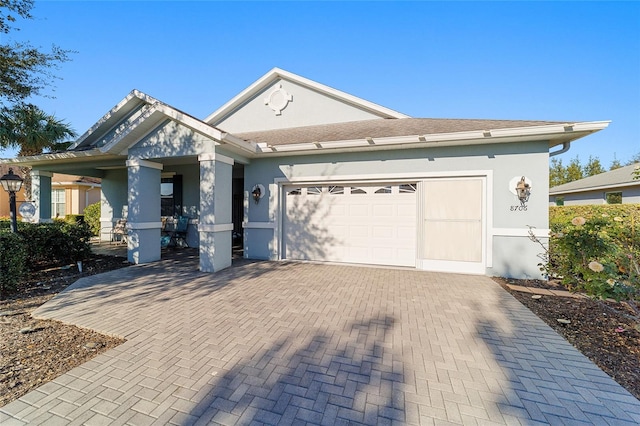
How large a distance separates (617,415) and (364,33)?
35.7 feet

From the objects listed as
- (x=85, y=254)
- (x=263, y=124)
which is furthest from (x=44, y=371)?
(x=263, y=124)

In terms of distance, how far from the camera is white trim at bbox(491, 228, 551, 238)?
20.7ft

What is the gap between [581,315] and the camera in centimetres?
434

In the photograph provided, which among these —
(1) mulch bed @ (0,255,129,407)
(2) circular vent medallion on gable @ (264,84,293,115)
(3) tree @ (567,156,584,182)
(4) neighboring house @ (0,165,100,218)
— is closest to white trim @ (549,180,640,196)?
(3) tree @ (567,156,584,182)

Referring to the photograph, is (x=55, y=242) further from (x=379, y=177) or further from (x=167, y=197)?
(x=379, y=177)

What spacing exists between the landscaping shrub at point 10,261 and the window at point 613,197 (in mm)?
25880

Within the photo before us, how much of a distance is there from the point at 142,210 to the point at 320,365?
7153 mm

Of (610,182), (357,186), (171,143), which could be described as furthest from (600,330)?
(610,182)

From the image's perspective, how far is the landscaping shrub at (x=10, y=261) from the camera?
16.5 feet

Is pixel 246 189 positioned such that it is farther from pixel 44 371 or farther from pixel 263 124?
pixel 44 371

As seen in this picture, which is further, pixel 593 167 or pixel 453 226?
pixel 593 167

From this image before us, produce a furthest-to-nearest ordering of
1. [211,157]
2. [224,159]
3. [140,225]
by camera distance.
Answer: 1. [140,225]
2. [224,159]
3. [211,157]

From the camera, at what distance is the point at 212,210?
671 centimetres

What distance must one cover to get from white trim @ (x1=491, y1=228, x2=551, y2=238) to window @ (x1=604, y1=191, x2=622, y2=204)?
51.0 ft
